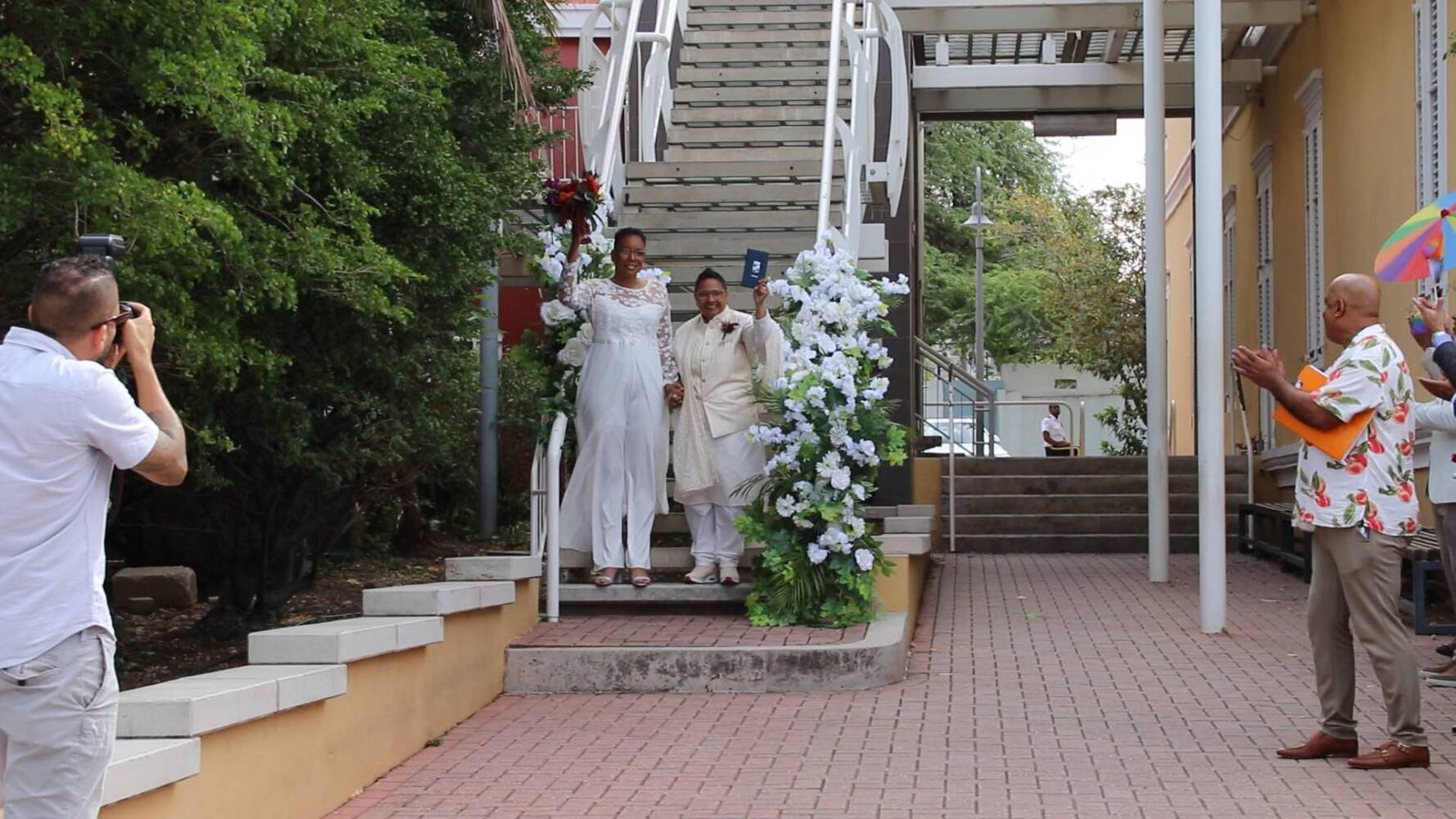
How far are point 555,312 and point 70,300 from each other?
19.1ft

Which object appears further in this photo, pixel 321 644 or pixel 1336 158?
pixel 1336 158

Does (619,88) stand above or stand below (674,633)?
above

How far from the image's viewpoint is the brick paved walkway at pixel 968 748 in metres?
6.06

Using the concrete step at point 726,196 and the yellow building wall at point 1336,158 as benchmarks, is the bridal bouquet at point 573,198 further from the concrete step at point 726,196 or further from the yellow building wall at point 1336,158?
the yellow building wall at point 1336,158

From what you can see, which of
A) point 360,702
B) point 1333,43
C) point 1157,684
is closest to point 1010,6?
point 1333,43

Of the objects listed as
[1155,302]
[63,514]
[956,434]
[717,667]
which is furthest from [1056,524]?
[63,514]

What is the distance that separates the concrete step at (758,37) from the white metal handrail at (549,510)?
6.90 metres

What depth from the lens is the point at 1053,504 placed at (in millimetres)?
17797

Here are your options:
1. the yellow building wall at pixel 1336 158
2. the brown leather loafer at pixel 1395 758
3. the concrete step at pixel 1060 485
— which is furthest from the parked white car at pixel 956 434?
the brown leather loafer at pixel 1395 758

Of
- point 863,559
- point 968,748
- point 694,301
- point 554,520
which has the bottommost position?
point 968,748

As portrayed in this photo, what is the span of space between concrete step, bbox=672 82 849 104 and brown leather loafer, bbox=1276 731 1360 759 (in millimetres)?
9020

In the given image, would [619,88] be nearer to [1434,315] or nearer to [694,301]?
[694,301]

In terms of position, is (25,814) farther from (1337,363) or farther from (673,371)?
(673,371)

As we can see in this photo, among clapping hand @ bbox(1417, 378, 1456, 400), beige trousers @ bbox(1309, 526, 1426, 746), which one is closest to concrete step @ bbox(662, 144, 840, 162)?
clapping hand @ bbox(1417, 378, 1456, 400)
